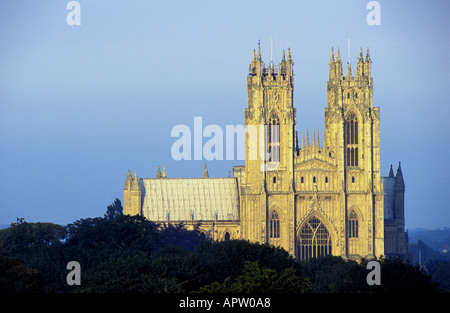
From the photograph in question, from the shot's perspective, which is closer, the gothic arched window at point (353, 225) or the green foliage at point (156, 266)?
the green foliage at point (156, 266)

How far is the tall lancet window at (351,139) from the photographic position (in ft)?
567

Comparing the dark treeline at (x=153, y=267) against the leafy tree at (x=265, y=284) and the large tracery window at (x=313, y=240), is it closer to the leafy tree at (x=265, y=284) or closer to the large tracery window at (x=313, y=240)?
the leafy tree at (x=265, y=284)

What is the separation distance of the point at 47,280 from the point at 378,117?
7398 centimetres

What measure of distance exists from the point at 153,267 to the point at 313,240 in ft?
232

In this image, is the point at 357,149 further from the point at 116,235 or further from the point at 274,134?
the point at 116,235

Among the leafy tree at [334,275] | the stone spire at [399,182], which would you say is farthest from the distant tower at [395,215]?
the leafy tree at [334,275]

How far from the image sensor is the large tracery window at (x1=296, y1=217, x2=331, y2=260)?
566ft

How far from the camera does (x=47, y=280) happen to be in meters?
110

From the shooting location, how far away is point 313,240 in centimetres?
17300

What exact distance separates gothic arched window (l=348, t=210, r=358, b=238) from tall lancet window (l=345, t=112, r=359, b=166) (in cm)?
684

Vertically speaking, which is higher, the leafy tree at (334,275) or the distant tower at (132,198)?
the distant tower at (132,198)

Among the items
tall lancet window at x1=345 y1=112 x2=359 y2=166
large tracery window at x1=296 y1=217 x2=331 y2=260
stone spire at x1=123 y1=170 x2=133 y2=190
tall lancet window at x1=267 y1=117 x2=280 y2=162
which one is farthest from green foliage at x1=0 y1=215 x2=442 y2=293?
tall lancet window at x1=345 y1=112 x2=359 y2=166

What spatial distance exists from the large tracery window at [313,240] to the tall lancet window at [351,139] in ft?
29.7
